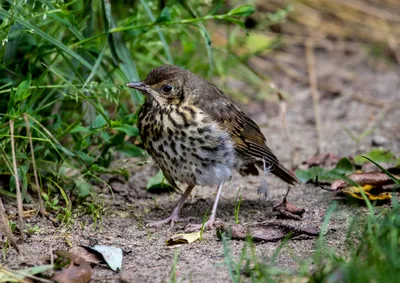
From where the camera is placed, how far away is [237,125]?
4.78 meters

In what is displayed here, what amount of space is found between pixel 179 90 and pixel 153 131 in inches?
12.8

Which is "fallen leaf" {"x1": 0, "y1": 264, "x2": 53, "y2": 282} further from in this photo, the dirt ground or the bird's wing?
the bird's wing

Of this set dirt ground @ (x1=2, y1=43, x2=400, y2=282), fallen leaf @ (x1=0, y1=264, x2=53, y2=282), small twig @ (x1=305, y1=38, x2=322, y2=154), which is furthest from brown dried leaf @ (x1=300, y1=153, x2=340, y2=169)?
fallen leaf @ (x1=0, y1=264, x2=53, y2=282)

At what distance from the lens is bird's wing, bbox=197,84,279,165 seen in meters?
4.59

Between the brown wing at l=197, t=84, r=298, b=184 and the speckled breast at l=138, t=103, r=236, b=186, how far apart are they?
3.3 inches

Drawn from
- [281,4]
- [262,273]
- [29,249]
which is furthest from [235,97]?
[262,273]

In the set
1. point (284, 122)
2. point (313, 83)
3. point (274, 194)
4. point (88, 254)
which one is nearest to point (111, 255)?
point (88, 254)

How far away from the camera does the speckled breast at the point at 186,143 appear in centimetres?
438

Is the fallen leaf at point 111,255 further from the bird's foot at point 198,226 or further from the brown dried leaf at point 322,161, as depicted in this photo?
the brown dried leaf at point 322,161

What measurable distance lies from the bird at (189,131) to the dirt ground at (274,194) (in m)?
0.29

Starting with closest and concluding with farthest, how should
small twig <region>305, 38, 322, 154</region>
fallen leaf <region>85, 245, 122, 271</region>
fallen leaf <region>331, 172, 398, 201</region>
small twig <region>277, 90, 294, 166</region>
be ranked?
fallen leaf <region>85, 245, 122, 271</region>
fallen leaf <region>331, 172, 398, 201</region>
small twig <region>277, 90, 294, 166</region>
small twig <region>305, 38, 322, 154</region>

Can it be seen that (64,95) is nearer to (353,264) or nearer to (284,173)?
(284,173)

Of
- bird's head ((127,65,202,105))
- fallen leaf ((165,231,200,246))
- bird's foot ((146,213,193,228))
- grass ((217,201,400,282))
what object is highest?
bird's head ((127,65,202,105))

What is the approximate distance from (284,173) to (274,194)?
0.22m
